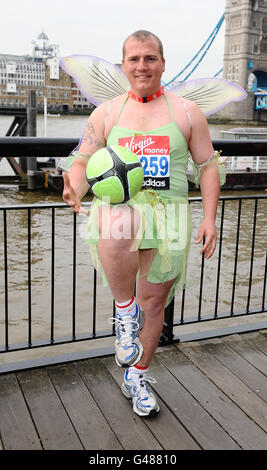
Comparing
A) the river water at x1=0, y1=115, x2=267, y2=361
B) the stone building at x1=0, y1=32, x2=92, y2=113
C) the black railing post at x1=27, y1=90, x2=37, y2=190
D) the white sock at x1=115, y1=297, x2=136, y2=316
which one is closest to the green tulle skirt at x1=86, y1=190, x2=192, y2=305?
the white sock at x1=115, y1=297, x2=136, y2=316

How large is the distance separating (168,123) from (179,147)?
0.09m

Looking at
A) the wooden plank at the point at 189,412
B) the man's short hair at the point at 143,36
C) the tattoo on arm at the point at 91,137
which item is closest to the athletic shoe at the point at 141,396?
the wooden plank at the point at 189,412

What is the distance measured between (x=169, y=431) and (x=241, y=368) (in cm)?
68

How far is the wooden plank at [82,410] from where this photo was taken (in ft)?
5.85

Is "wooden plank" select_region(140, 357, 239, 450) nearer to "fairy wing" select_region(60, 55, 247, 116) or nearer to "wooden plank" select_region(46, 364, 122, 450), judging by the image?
"wooden plank" select_region(46, 364, 122, 450)

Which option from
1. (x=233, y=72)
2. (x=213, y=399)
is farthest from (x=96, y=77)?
(x=233, y=72)

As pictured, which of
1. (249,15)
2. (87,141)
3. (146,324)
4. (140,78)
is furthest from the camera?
(249,15)

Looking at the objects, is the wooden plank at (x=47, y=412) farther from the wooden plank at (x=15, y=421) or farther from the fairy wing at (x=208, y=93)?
the fairy wing at (x=208, y=93)

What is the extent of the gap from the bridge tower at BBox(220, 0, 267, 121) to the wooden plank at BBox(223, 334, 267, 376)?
201 feet

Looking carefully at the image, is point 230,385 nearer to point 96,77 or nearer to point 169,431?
point 169,431
